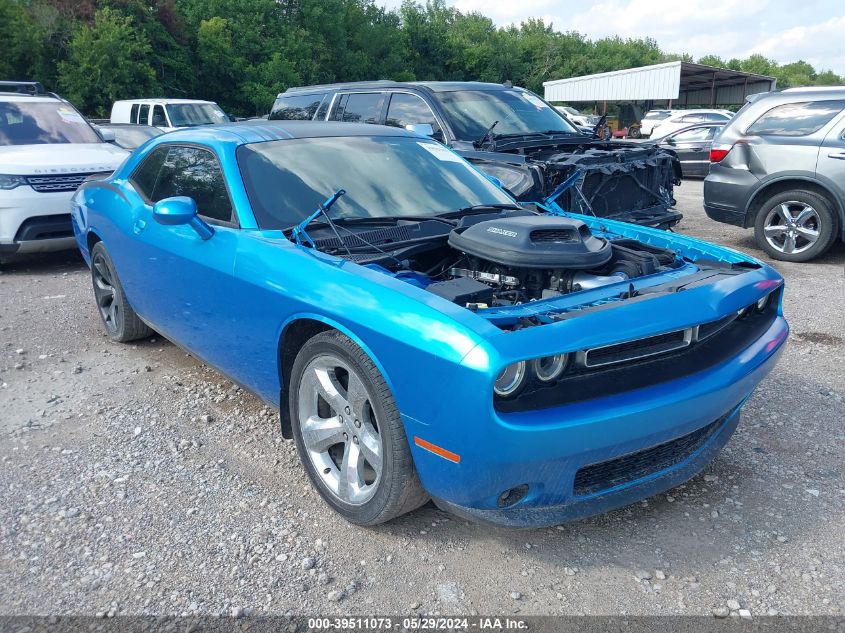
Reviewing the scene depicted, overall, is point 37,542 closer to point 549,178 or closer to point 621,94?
point 549,178

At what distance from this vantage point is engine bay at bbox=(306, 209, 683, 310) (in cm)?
303

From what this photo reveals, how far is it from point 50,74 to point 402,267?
28.9 m

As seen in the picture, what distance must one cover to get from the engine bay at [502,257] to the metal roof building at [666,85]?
115 feet

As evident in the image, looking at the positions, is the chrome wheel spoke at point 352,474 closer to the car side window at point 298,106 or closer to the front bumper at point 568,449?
the front bumper at point 568,449

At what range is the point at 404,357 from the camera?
8.09 ft

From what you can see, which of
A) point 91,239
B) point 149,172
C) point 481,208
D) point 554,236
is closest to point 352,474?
point 554,236

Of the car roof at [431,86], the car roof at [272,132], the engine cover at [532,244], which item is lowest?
the engine cover at [532,244]

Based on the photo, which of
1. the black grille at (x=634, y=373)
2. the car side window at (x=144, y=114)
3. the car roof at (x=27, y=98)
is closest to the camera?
the black grille at (x=634, y=373)

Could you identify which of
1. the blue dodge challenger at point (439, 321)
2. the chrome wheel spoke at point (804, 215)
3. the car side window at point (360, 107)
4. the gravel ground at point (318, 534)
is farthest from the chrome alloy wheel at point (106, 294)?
the chrome wheel spoke at point (804, 215)

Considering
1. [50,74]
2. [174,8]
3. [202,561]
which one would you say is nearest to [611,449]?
[202,561]

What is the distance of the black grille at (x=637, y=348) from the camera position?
2.58 meters

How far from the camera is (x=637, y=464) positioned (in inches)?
108

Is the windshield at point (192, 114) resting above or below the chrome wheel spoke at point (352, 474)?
above

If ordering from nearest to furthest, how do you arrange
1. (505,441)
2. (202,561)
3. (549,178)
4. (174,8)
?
(505,441), (202,561), (549,178), (174,8)
